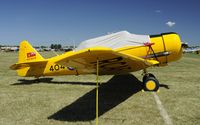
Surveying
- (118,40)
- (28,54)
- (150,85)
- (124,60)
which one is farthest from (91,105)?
(28,54)

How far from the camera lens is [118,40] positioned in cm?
757

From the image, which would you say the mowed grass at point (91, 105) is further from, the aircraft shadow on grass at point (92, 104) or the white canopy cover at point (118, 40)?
the white canopy cover at point (118, 40)

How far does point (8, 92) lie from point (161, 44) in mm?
5854

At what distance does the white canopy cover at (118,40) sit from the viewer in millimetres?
7480

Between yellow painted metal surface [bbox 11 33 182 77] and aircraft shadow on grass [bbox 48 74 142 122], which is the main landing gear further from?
yellow painted metal surface [bbox 11 33 182 77]

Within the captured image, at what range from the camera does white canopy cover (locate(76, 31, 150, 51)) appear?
7.48m

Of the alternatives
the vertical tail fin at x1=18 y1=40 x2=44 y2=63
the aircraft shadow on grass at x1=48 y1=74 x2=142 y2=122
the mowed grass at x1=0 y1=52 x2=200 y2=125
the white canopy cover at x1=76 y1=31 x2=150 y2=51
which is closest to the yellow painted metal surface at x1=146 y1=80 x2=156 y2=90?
the mowed grass at x1=0 y1=52 x2=200 y2=125

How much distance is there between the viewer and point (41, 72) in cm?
876

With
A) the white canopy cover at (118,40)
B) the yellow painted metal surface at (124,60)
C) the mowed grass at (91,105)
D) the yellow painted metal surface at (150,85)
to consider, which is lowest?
the mowed grass at (91,105)

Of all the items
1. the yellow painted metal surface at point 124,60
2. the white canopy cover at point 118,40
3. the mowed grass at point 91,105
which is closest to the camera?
the mowed grass at point 91,105

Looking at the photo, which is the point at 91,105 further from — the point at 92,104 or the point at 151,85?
the point at 151,85

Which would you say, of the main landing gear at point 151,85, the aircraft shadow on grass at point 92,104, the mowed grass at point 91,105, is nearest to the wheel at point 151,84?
the main landing gear at point 151,85

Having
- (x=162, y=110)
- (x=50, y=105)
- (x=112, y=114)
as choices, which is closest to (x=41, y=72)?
(x=50, y=105)

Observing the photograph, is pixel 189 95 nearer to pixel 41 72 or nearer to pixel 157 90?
pixel 157 90
